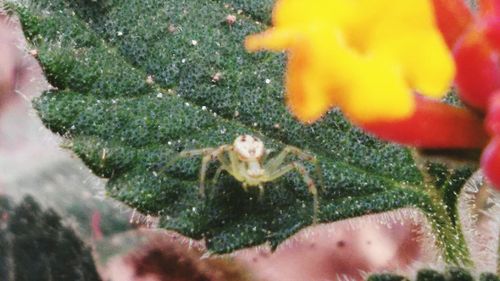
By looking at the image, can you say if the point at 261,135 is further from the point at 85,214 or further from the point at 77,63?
the point at 85,214

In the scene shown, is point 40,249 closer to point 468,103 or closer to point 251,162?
point 251,162

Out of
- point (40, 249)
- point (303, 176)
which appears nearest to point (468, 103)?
point (303, 176)

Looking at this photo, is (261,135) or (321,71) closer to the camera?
(321,71)

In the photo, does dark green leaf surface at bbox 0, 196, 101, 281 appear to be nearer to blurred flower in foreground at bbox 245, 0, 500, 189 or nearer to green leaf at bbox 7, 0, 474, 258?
green leaf at bbox 7, 0, 474, 258

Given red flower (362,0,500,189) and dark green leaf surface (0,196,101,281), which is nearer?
red flower (362,0,500,189)

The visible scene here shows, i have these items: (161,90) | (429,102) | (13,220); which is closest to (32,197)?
(13,220)

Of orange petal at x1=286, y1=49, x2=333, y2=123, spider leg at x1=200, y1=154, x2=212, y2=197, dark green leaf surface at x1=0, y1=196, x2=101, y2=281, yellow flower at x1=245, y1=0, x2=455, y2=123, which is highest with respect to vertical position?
yellow flower at x1=245, y1=0, x2=455, y2=123

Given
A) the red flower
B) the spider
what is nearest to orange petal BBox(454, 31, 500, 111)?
the red flower

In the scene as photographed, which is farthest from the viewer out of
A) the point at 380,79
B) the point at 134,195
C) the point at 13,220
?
the point at 13,220
